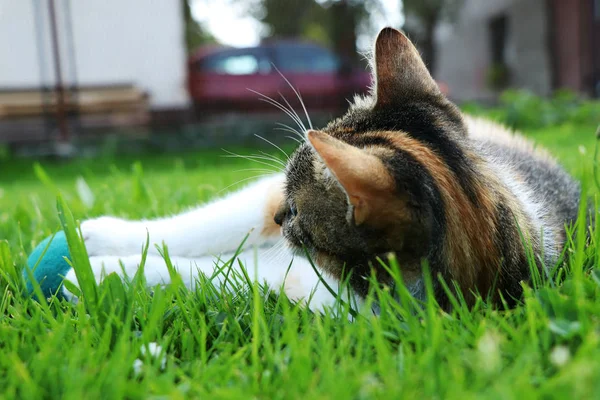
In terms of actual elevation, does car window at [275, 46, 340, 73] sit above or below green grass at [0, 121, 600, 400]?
above

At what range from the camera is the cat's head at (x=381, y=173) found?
1.05 meters

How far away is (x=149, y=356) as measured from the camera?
913 mm

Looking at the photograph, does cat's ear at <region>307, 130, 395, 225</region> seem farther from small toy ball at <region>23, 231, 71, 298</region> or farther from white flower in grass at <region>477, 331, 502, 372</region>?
small toy ball at <region>23, 231, 71, 298</region>

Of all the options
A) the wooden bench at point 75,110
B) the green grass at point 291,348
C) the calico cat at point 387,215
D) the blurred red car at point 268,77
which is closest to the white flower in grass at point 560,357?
the green grass at point 291,348

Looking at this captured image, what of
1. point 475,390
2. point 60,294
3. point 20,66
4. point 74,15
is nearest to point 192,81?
point 74,15

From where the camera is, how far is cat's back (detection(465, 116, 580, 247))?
4.63ft

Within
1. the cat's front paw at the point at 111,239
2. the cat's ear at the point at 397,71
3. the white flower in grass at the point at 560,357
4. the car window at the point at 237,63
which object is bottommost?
the cat's front paw at the point at 111,239

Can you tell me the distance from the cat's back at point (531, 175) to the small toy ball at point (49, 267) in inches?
42.6

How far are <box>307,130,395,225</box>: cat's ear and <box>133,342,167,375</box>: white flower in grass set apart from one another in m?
0.44

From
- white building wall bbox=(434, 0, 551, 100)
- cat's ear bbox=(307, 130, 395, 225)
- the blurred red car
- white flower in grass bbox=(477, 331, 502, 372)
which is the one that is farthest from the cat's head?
white building wall bbox=(434, 0, 551, 100)

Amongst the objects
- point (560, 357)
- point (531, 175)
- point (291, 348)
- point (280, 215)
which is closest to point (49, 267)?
point (280, 215)

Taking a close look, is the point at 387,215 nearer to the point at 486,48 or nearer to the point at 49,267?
the point at 49,267

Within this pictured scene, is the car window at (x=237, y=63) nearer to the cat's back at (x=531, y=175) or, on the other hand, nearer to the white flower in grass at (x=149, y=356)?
the cat's back at (x=531, y=175)

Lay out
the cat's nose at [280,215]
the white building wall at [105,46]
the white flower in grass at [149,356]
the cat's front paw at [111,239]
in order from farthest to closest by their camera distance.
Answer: the white building wall at [105,46], the cat's front paw at [111,239], the cat's nose at [280,215], the white flower in grass at [149,356]
